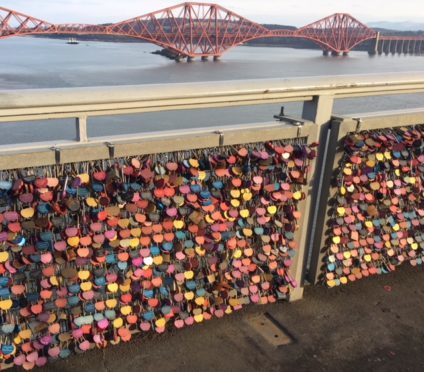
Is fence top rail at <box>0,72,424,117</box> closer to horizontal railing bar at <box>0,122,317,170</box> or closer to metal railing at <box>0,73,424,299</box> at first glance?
metal railing at <box>0,73,424,299</box>

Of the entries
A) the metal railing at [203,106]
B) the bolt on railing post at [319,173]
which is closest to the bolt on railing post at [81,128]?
the metal railing at [203,106]

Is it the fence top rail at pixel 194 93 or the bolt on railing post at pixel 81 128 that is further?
the bolt on railing post at pixel 81 128

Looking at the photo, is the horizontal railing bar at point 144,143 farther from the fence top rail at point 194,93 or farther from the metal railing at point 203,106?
the fence top rail at point 194,93

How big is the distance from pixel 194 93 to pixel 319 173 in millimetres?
1479

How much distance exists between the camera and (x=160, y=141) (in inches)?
121

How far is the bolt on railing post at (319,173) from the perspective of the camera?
3672mm

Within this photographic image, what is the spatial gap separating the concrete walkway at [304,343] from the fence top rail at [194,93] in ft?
6.04

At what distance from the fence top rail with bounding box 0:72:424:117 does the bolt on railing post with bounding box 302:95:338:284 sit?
145mm

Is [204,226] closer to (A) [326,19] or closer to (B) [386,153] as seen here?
(B) [386,153]

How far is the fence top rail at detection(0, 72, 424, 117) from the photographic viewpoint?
2602 millimetres

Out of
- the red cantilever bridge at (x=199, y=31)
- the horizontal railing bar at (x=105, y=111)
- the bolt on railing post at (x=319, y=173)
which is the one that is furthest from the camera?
the red cantilever bridge at (x=199, y=31)

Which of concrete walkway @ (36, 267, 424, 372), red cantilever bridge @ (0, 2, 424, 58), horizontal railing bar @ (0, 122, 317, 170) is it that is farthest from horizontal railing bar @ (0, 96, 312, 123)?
red cantilever bridge @ (0, 2, 424, 58)

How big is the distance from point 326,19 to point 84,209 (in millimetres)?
108789

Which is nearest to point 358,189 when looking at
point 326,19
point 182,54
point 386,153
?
point 386,153
